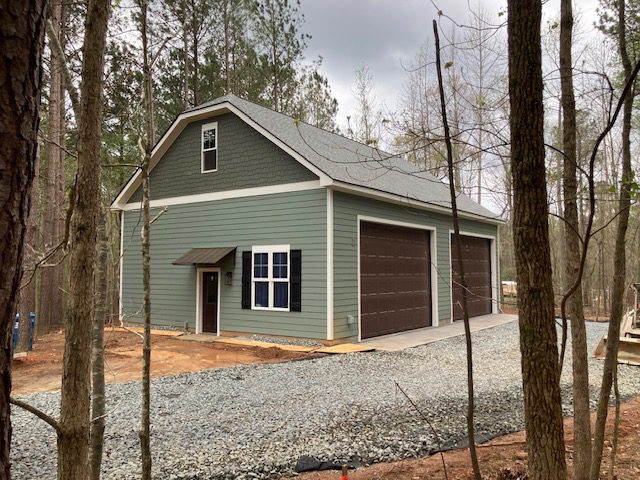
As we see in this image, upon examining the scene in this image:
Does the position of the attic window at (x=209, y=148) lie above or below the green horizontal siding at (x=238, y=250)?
above

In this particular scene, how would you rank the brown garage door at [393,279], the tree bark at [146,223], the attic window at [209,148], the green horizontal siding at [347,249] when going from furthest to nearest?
the attic window at [209,148], the brown garage door at [393,279], the green horizontal siding at [347,249], the tree bark at [146,223]

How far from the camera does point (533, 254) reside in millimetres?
1879

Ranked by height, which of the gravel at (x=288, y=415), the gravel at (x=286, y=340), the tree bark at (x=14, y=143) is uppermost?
the tree bark at (x=14, y=143)

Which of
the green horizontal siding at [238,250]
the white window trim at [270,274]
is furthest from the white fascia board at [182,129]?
the white window trim at [270,274]

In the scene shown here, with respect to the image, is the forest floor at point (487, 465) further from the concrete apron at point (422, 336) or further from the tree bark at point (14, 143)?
the concrete apron at point (422, 336)

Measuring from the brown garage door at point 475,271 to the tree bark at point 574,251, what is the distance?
11.7m

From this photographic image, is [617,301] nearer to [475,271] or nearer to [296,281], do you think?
[296,281]

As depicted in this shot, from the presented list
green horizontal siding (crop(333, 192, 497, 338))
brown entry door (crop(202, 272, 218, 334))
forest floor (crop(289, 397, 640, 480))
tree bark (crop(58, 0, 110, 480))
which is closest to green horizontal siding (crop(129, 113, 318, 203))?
green horizontal siding (crop(333, 192, 497, 338))

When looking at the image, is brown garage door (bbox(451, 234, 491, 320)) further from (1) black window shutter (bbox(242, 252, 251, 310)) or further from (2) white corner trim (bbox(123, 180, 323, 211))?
(1) black window shutter (bbox(242, 252, 251, 310))

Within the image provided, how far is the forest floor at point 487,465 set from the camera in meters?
3.29

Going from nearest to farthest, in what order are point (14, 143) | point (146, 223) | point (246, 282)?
→ point (14, 143) → point (146, 223) → point (246, 282)

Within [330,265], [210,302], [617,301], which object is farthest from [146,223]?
[210,302]

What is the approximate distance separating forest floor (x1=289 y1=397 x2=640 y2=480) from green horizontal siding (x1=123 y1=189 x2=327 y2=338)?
5861 mm

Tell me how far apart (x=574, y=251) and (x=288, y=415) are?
3.60m
